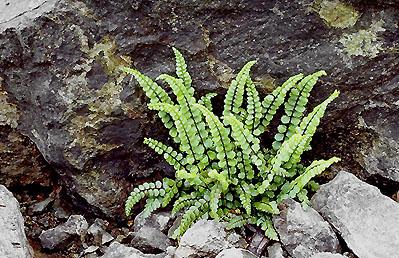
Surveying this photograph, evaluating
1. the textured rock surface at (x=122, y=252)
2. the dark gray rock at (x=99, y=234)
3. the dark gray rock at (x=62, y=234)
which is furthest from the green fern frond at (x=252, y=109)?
the dark gray rock at (x=62, y=234)

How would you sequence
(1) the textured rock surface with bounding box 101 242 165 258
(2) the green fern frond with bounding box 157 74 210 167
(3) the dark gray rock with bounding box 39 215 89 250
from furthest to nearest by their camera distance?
(3) the dark gray rock with bounding box 39 215 89 250 < (2) the green fern frond with bounding box 157 74 210 167 < (1) the textured rock surface with bounding box 101 242 165 258

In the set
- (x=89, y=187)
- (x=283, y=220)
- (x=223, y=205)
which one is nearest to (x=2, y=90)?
(x=89, y=187)

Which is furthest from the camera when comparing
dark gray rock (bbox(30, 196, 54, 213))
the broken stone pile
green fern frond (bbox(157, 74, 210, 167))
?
dark gray rock (bbox(30, 196, 54, 213))

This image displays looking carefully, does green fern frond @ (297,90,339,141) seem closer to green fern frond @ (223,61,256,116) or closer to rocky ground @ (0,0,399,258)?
rocky ground @ (0,0,399,258)

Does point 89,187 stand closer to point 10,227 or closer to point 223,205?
point 10,227

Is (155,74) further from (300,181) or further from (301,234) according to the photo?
(301,234)

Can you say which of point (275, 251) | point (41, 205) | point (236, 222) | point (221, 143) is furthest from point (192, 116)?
point (41, 205)

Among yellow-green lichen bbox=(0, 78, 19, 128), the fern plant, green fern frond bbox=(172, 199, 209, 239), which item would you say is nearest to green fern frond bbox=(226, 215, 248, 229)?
the fern plant
